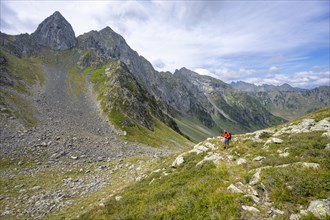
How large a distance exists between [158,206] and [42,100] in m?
76.8

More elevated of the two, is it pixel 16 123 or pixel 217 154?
pixel 16 123

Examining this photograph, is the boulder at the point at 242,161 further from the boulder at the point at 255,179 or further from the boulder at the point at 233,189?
the boulder at the point at 233,189

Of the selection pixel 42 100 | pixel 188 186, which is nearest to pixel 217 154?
pixel 188 186

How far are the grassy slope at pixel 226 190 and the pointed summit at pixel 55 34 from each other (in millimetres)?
199926

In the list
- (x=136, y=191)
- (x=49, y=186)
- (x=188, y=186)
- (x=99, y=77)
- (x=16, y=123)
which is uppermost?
(x=99, y=77)

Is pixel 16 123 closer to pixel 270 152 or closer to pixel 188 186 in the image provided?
pixel 188 186

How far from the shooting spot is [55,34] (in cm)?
18425

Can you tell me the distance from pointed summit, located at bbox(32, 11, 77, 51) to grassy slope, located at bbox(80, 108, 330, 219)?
656 feet

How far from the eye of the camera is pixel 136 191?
1706cm

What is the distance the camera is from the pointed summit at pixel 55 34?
179 metres

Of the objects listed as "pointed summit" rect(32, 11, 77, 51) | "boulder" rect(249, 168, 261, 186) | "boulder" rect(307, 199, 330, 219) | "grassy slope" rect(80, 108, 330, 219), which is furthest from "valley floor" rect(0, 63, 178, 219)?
"pointed summit" rect(32, 11, 77, 51)

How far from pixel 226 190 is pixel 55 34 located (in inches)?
8646

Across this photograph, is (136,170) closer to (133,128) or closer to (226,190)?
(226,190)

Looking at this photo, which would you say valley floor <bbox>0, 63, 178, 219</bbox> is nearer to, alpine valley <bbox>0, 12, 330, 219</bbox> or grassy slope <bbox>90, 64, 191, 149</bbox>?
alpine valley <bbox>0, 12, 330, 219</bbox>
